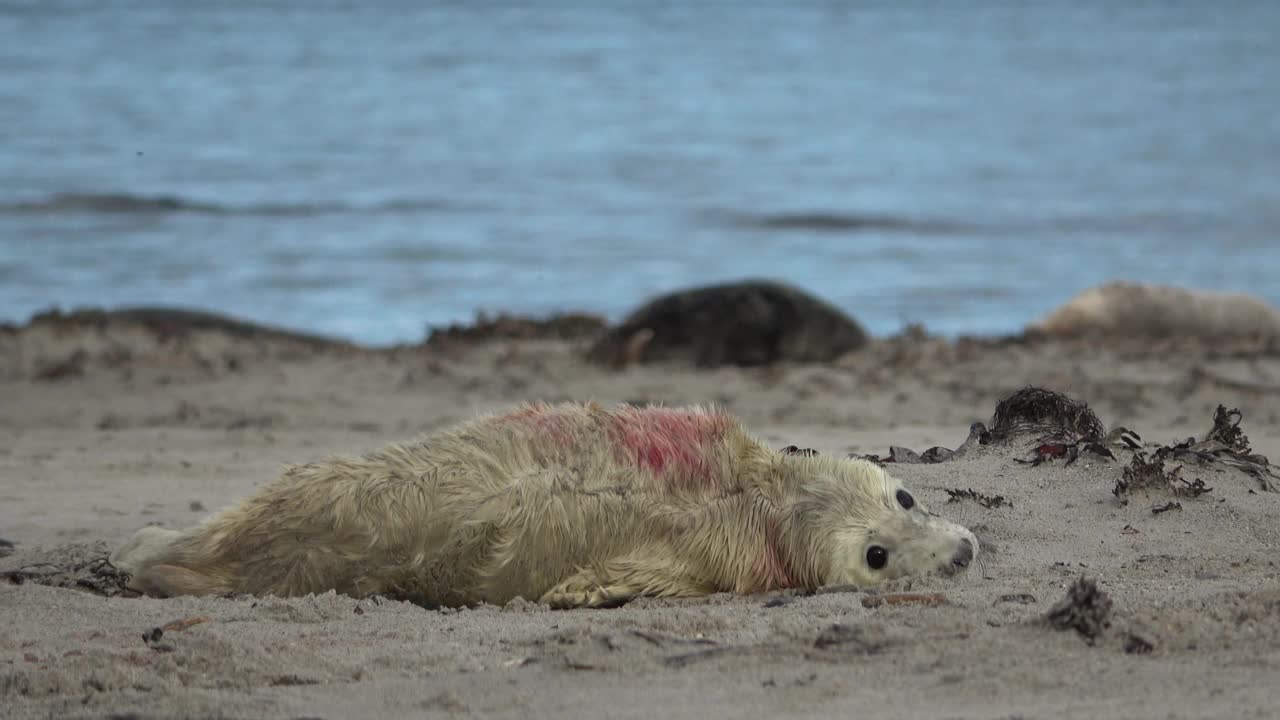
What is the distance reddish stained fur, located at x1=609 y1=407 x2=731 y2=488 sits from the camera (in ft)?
14.5

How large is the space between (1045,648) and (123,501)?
4.27 m

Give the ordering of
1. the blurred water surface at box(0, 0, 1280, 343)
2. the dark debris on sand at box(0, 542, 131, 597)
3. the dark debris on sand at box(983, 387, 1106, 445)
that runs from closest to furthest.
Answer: the dark debris on sand at box(0, 542, 131, 597)
the dark debris on sand at box(983, 387, 1106, 445)
the blurred water surface at box(0, 0, 1280, 343)

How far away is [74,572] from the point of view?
486 cm

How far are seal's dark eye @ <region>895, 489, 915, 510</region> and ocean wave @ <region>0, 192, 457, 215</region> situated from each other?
18.9 m

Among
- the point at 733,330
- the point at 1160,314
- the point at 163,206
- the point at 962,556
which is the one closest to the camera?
the point at 962,556

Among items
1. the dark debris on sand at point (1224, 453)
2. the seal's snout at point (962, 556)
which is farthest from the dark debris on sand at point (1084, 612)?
the dark debris on sand at point (1224, 453)

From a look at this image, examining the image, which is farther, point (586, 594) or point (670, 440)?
point (670, 440)

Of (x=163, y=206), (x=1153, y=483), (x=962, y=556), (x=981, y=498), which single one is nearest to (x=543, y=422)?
(x=962, y=556)

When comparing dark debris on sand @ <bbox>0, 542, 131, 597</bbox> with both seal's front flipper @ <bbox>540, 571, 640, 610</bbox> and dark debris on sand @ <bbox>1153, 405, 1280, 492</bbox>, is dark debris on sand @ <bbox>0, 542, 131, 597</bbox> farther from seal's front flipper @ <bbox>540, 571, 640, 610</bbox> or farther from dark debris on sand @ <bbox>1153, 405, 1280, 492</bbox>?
dark debris on sand @ <bbox>1153, 405, 1280, 492</bbox>

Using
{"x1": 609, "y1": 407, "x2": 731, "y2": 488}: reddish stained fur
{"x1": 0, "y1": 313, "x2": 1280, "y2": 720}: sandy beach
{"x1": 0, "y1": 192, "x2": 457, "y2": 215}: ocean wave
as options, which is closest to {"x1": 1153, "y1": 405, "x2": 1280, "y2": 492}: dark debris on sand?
{"x1": 0, "y1": 313, "x2": 1280, "y2": 720}: sandy beach

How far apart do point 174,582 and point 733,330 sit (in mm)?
7023

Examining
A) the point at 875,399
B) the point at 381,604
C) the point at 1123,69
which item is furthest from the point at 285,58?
the point at 381,604

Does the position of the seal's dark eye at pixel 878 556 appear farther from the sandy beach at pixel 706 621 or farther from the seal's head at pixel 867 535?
the sandy beach at pixel 706 621

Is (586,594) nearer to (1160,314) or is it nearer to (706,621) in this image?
(706,621)
